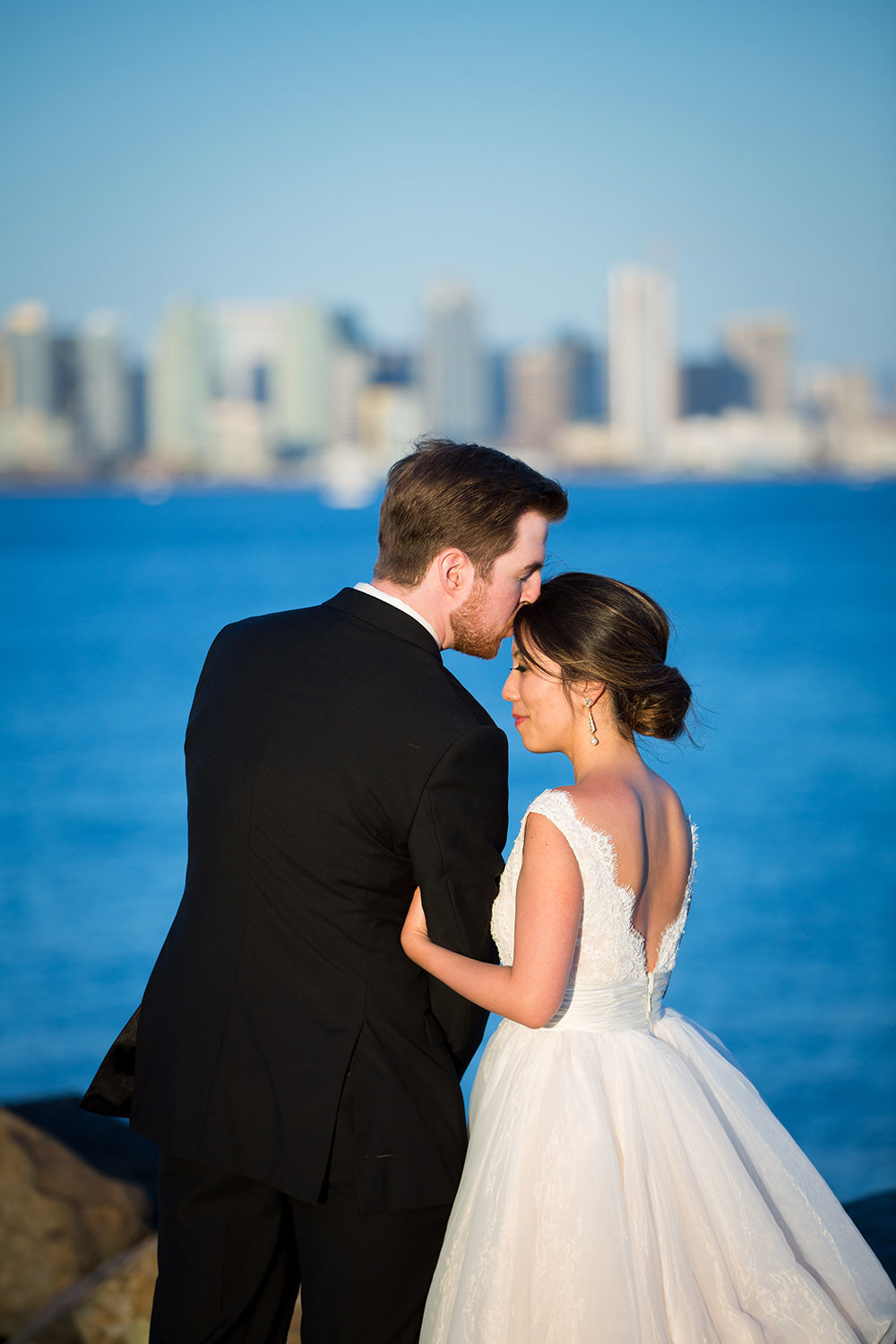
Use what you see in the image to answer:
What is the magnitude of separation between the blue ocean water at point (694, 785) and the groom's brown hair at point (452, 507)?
32cm

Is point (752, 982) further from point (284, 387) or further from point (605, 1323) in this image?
point (284, 387)

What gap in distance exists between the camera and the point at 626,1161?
2.37m

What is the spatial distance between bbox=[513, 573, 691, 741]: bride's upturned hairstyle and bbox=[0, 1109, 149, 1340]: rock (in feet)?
7.66

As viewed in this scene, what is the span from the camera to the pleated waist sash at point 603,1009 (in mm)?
2518

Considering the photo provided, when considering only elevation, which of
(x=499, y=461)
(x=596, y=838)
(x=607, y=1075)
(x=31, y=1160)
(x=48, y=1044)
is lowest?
(x=48, y=1044)

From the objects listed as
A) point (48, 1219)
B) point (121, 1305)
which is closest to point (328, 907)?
point (121, 1305)

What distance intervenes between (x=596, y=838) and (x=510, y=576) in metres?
0.52

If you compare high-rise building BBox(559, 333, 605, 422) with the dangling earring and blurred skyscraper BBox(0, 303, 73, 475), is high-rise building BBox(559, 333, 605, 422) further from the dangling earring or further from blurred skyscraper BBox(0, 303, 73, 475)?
the dangling earring

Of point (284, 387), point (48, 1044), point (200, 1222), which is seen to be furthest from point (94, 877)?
point (284, 387)

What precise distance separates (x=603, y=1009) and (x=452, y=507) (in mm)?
1009

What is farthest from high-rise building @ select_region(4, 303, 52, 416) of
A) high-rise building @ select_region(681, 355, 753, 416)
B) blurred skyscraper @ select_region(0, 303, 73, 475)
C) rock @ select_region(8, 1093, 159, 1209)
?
rock @ select_region(8, 1093, 159, 1209)

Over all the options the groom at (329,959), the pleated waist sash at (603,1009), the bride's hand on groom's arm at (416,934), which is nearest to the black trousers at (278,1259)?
the groom at (329,959)

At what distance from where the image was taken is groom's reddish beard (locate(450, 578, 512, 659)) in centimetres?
245

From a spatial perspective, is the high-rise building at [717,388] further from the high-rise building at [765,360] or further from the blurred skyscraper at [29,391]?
the blurred skyscraper at [29,391]
